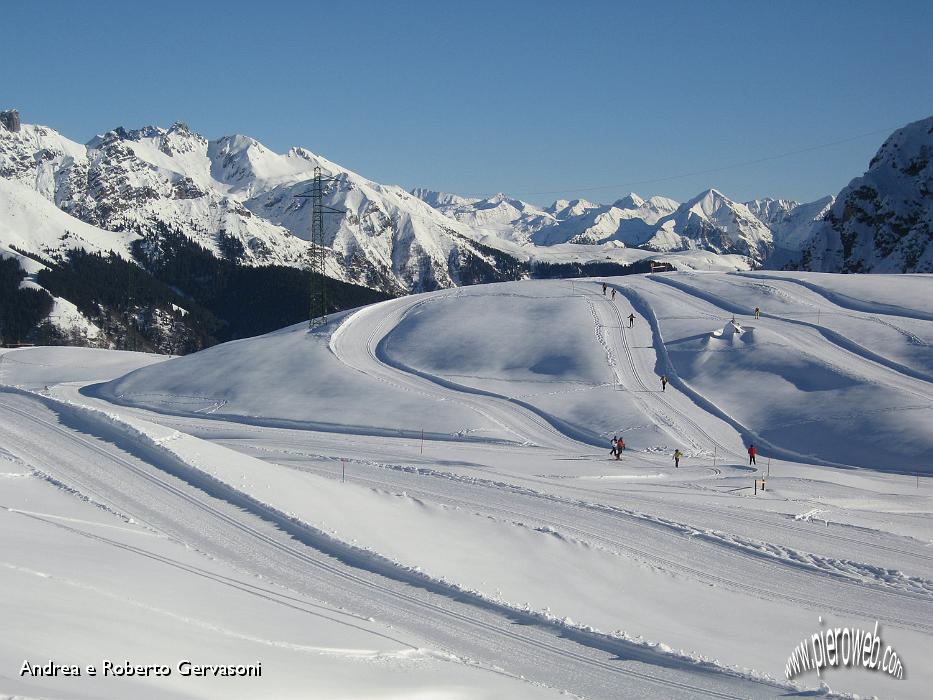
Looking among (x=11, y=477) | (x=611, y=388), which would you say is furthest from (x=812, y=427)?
(x=11, y=477)

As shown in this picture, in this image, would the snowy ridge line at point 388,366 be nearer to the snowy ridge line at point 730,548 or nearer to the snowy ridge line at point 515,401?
the snowy ridge line at point 515,401

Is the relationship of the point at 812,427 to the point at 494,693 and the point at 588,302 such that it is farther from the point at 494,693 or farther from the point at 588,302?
the point at 494,693

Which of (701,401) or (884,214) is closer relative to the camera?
(701,401)

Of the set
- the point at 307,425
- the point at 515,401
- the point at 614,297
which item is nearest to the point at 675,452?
the point at 515,401

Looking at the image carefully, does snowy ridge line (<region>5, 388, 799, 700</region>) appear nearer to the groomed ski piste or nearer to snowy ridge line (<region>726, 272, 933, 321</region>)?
the groomed ski piste

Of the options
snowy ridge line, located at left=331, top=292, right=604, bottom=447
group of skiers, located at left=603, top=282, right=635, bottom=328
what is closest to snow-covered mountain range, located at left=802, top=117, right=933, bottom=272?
group of skiers, located at left=603, top=282, right=635, bottom=328

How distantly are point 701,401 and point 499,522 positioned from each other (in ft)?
81.8

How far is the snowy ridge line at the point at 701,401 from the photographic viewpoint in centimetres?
3762

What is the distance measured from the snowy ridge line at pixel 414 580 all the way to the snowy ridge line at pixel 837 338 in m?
32.3

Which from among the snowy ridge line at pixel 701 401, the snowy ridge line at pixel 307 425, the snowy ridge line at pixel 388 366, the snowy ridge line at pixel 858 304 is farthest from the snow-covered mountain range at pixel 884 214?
the snowy ridge line at pixel 307 425

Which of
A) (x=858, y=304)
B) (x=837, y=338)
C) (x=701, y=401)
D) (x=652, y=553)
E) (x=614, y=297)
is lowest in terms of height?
(x=652, y=553)

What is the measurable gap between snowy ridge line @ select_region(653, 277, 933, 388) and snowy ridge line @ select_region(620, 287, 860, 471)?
14.2ft

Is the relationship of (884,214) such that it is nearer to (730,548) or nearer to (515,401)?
(515,401)

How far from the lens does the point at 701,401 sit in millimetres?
43875
